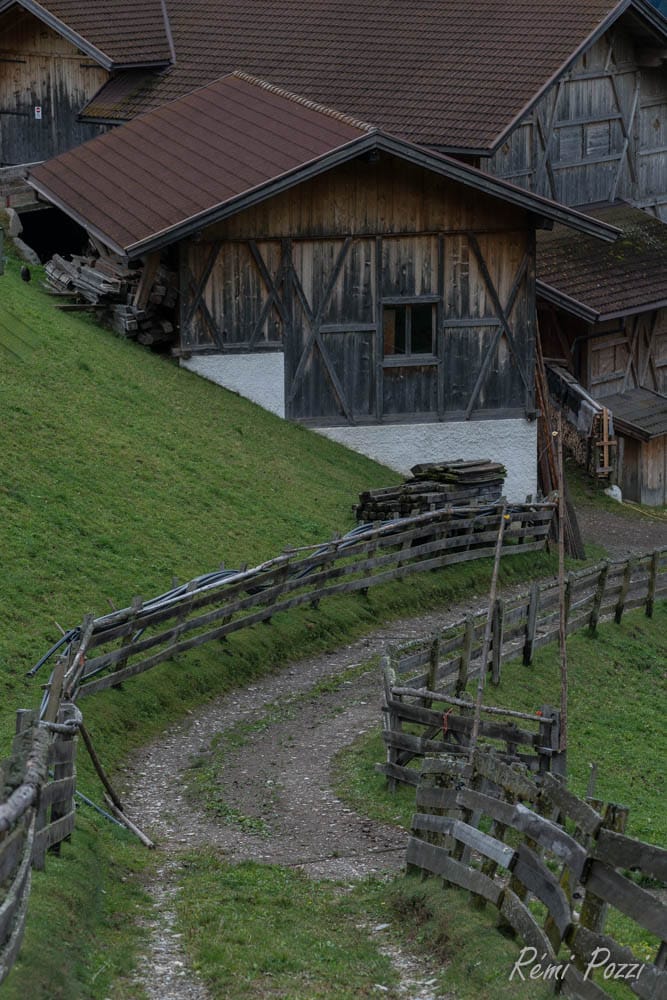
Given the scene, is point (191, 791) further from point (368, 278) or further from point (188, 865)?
point (368, 278)

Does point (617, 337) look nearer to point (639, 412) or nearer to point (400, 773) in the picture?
point (639, 412)

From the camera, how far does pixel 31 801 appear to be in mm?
10836

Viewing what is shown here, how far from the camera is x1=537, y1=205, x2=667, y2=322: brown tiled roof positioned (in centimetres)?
3578

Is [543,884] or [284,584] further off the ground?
[543,884]

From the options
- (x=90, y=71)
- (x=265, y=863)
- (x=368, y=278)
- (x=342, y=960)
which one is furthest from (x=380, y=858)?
(x=90, y=71)

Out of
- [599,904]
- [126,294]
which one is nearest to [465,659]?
[599,904]

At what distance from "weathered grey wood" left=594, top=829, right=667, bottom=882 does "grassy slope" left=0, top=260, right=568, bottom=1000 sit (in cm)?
356

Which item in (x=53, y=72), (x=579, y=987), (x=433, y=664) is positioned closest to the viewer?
(x=579, y=987)

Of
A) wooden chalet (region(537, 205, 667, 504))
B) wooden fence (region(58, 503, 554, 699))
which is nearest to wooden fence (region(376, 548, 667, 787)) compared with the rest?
wooden fence (region(58, 503, 554, 699))

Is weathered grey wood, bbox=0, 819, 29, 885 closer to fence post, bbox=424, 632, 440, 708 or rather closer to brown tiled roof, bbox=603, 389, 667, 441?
fence post, bbox=424, 632, 440, 708

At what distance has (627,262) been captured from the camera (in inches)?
1524

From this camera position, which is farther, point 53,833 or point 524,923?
point 53,833

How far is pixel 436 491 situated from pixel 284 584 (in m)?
5.97

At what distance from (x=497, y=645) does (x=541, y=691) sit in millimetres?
971
